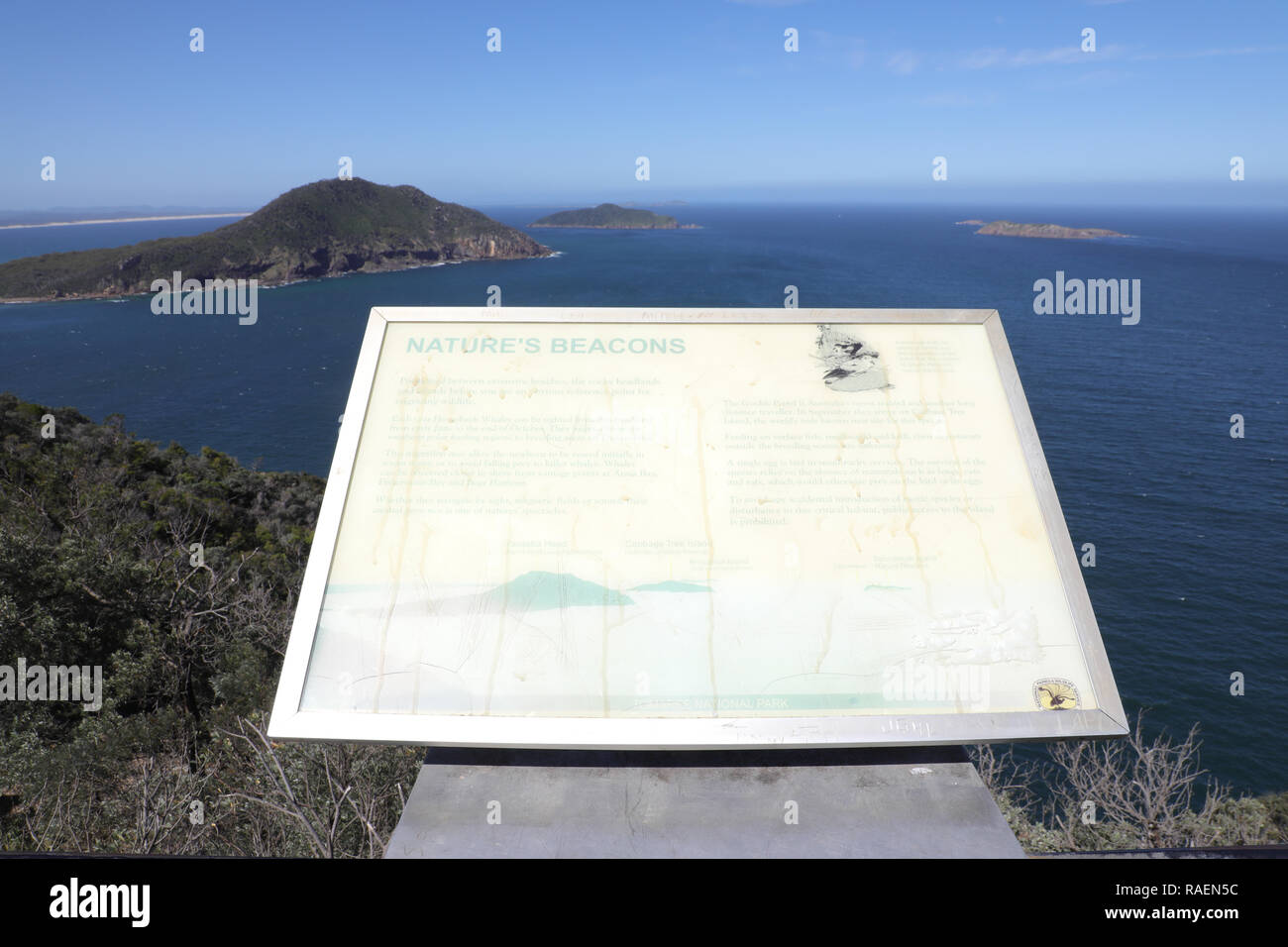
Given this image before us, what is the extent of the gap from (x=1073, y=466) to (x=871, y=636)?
32.2 meters

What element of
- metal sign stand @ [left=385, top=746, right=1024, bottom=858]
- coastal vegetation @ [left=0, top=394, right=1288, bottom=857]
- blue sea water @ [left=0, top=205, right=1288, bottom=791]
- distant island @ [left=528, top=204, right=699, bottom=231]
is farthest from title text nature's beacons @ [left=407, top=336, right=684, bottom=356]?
distant island @ [left=528, top=204, right=699, bottom=231]

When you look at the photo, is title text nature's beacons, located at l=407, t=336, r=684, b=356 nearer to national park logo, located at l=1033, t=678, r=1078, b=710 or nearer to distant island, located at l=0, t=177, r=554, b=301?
national park logo, located at l=1033, t=678, r=1078, b=710

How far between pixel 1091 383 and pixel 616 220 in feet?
517

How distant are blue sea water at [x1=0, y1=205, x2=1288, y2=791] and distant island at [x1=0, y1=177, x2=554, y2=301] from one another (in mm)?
4691

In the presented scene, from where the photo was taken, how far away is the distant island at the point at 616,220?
576 ft

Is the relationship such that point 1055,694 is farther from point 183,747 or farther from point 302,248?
point 302,248

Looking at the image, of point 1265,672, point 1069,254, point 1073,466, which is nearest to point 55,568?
point 1265,672

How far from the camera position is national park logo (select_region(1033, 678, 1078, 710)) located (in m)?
3.29

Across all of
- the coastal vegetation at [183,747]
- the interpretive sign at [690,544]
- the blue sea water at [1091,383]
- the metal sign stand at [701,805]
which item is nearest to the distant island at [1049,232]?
the blue sea water at [1091,383]

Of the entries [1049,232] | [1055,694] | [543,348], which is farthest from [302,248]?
[1049,232]

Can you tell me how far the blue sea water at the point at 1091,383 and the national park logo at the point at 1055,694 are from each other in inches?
636

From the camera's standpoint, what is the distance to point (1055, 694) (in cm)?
332

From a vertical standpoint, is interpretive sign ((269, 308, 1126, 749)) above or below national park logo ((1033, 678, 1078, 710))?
above
